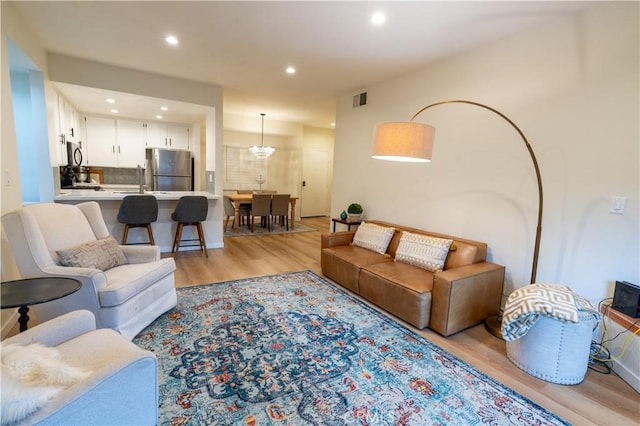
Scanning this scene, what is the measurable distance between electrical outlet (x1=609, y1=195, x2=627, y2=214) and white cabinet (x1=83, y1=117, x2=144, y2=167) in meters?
7.22

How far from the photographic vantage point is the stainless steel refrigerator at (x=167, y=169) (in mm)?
6016

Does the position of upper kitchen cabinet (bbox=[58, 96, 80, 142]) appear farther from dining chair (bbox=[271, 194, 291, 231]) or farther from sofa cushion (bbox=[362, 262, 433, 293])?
sofa cushion (bbox=[362, 262, 433, 293])

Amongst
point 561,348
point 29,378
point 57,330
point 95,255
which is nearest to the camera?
point 29,378

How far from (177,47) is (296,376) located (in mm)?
3530

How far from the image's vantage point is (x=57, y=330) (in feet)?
4.69

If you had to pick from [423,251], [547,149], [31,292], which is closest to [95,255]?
[31,292]

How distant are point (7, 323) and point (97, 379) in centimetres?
202

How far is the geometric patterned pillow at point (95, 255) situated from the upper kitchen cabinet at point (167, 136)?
4.25 metres

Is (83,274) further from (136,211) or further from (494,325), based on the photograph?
(494,325)

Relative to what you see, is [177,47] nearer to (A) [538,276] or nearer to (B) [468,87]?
(B) [468,87]

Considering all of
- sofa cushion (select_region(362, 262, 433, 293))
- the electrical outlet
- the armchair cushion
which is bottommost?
sofa cushion (select_region(362, 262, 433, 293))

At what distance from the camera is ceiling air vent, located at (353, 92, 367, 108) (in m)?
4.54

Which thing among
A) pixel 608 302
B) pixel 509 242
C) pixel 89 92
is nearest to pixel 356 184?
pixel 509 242

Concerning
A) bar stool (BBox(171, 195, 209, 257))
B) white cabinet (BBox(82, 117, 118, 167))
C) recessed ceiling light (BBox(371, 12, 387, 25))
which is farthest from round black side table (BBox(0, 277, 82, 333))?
white cabinet (BBox(82, 117, 118, 167))
